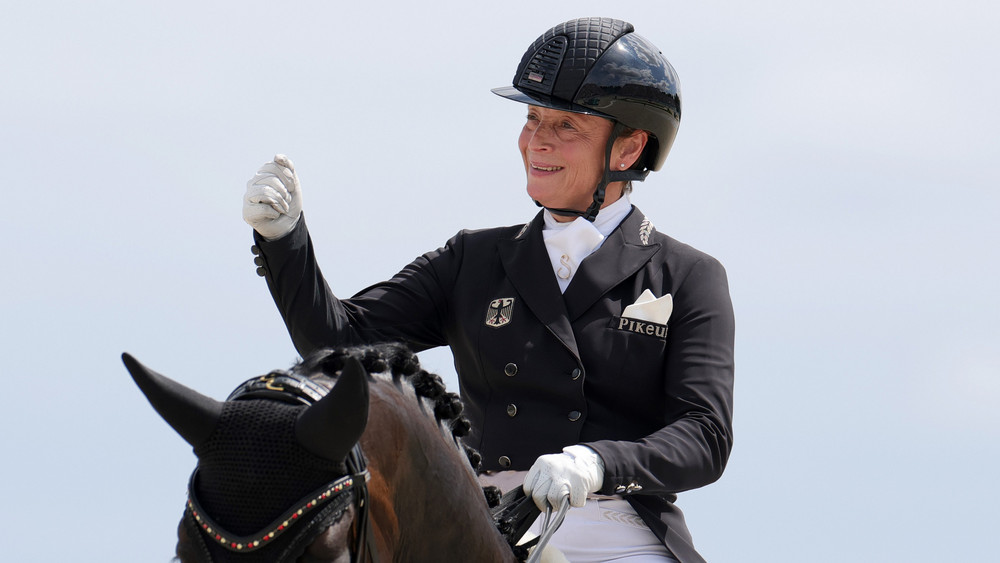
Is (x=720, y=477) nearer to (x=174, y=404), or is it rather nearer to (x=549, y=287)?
(x=549, y=287)

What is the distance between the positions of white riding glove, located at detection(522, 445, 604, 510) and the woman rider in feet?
0.05

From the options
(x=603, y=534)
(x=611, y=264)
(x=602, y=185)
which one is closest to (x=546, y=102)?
(x=602, y=185)

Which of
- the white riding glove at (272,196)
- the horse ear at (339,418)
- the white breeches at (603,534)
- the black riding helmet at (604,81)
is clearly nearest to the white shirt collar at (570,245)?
the black riding helmet at (604,81)

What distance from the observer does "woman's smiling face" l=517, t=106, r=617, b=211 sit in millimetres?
6402

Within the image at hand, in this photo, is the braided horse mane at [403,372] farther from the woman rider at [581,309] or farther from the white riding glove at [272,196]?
the white riding glove at [272,196]

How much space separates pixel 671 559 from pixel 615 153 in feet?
6.85

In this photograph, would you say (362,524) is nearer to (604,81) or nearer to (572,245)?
(572,245)

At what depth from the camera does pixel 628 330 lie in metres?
5.86

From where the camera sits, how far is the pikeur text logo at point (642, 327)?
5.86 meters

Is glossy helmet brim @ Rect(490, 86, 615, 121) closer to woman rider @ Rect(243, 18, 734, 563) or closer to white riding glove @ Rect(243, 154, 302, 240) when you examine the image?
woman rider @ Rect(243, 18, 734, 563)

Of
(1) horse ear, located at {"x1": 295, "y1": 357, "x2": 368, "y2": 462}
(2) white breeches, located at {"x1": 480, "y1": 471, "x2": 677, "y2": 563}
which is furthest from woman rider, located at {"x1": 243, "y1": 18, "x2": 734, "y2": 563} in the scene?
(1) horse ear, located at {"x1": 295, "y1": 357, "x2": 368, "y2": 462}

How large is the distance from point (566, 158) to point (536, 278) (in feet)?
2.26

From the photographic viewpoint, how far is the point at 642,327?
5.87m

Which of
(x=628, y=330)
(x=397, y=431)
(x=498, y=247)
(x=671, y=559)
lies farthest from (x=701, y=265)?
(x=397, y=431)
